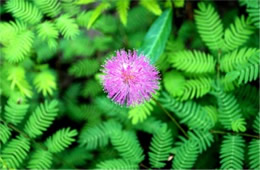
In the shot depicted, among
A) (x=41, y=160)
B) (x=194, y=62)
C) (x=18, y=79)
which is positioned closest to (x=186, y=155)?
(x=194, y=62)

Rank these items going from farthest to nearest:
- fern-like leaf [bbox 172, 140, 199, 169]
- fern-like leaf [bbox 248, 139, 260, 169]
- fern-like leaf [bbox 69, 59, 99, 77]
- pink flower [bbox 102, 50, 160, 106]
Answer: fern-like leaf [bbox 69, 59, 99, 77], fern-like leaf [bbox 172, 140, 199, 169], fern-like leaf [bbox 248, 139, 260, 169], pink flower [bbox 102, 50, 160, 106]

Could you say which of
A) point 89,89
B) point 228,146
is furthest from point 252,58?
point 89,89

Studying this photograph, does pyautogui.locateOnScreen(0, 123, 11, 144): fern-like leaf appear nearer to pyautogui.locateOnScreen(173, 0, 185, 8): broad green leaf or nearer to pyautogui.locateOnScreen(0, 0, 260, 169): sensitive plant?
pyautogui.locateOnScreen(0, 0, 260, 169): sensitive plant

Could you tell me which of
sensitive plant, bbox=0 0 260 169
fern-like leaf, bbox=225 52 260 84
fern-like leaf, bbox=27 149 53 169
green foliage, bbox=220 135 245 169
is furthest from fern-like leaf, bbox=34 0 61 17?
green foliage, bbox=220 135 245 169

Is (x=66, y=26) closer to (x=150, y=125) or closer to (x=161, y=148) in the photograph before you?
(x=150, y=125)

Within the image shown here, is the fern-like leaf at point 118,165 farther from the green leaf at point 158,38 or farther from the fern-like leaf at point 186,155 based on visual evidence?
the green leaf at point 158,38

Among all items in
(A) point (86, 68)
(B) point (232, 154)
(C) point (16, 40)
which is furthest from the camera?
(A) point (86, 68)
